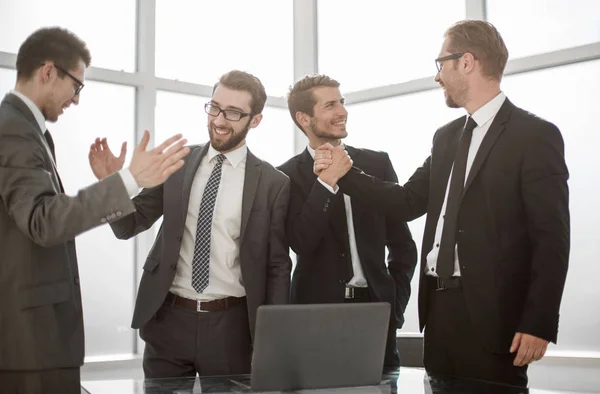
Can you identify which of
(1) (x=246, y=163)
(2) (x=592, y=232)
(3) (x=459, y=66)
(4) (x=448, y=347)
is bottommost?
(4) (x=448, y=347)

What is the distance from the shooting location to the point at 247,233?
2920 millimetres

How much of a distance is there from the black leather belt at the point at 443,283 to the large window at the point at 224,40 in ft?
Answer: 9.68

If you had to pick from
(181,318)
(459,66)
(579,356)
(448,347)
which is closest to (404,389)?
(448,347)

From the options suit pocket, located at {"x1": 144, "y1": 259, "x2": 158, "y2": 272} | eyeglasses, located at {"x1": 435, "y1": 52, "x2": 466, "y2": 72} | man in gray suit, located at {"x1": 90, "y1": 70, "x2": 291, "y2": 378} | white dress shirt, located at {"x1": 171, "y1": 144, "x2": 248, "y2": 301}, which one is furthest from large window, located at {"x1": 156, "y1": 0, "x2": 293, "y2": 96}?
eyeglasses, located at {"x1": 435, "y1": 52, "x2": 466, "y2": 72}

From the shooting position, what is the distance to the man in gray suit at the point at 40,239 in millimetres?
2006

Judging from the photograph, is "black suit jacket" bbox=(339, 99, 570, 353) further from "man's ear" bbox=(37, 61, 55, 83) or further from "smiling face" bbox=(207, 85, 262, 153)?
"man's ear" bbox=(37, 61, 55, 83)

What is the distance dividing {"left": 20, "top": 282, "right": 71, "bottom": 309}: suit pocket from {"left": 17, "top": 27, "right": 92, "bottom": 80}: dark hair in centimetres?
70

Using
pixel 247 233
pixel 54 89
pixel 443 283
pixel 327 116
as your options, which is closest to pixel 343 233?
pixel 247 233

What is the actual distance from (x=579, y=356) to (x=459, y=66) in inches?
87.2

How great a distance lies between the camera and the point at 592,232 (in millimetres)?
4078

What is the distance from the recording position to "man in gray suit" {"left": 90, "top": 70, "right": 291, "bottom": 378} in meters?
2.81

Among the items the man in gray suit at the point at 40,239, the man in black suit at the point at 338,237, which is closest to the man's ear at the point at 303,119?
the man in black suit at the point at 338,237

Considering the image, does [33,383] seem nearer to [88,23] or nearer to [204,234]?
[204,234]

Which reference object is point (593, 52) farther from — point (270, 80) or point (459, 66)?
point (270, 80)
